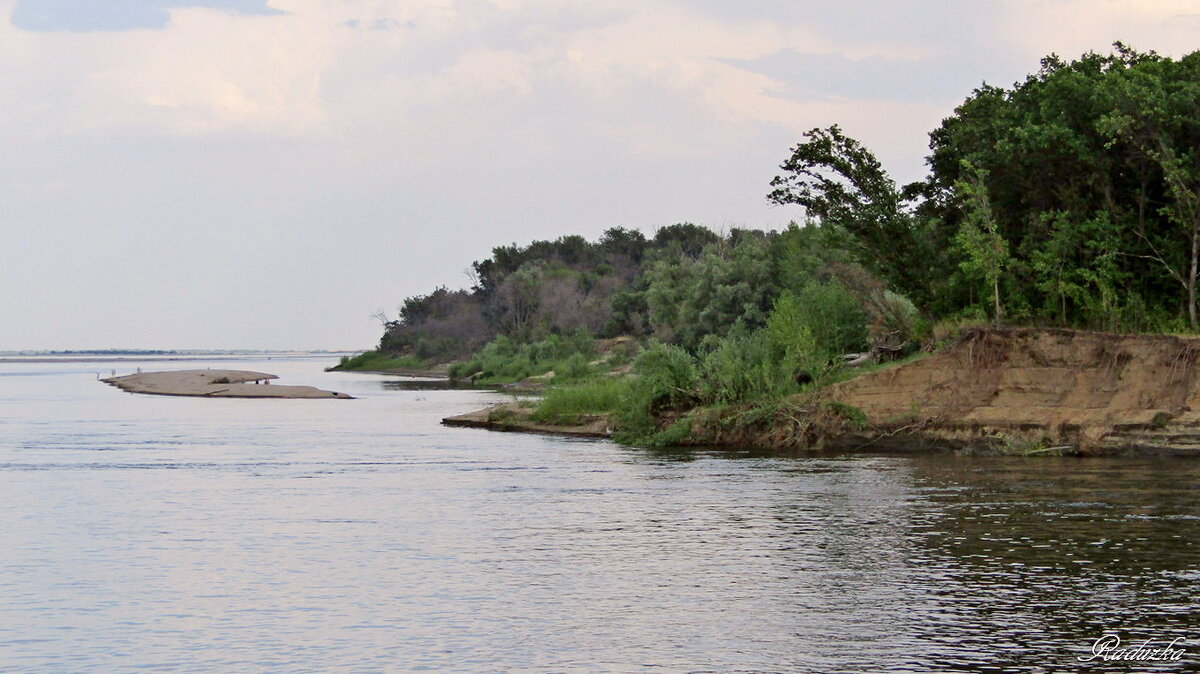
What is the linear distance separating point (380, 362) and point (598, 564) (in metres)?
157

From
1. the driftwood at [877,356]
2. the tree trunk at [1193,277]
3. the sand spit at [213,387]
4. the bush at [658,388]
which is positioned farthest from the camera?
the sand spit at [213,387]

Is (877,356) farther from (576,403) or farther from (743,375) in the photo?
(576,403)

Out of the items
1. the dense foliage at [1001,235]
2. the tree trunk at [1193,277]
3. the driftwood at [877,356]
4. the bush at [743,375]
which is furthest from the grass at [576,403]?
the tree trunk at [1193,277]

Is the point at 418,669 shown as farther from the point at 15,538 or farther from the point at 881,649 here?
the point at 15,538

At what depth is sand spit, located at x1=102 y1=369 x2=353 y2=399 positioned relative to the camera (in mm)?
96250

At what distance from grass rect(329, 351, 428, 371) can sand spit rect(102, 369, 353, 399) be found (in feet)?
118

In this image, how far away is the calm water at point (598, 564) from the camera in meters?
17.0

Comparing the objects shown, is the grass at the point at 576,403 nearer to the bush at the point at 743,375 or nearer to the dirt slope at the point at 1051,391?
the bush at the point at 743,375

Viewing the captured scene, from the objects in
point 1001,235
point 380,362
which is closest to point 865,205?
point 1001,235

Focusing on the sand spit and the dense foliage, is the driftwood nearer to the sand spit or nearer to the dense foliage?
the dense foliage

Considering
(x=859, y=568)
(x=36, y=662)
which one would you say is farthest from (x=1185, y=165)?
(x=36, y=662)

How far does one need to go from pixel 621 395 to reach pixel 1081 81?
66.7 ft
